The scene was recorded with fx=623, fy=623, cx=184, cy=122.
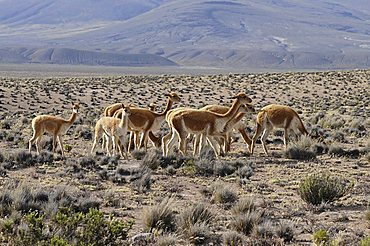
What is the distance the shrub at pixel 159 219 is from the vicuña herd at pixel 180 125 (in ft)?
19.2

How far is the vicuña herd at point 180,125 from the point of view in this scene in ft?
49.8

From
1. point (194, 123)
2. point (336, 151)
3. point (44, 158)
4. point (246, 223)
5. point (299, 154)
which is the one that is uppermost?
point (194, 123)

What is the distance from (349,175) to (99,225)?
769cm

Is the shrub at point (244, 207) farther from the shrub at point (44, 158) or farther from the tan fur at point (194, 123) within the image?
the shrub at point (44, 158)

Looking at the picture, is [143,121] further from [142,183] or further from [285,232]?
[285,232]

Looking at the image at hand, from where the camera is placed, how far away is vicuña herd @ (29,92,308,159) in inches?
598

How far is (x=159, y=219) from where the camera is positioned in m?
9.20

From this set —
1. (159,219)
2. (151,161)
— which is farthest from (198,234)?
(151,161)

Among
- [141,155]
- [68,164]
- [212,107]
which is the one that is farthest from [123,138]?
[212,107]

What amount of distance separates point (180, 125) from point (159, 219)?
20.0 ft

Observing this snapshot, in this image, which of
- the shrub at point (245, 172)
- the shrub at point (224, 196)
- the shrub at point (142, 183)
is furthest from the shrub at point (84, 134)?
the shrub at point (224, 196)

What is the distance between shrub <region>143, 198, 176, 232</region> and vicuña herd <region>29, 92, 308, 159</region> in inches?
231

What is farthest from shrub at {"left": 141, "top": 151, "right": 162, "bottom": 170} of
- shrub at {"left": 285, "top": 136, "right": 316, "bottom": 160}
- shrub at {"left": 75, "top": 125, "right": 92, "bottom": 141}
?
shrub at {"left": 75, "top": 125, "right": 92, "bottom": 141}

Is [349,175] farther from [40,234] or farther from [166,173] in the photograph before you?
[40,234]
